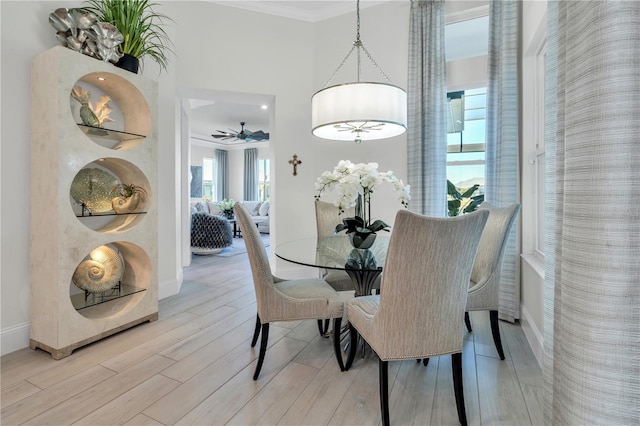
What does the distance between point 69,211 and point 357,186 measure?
6.26 feet

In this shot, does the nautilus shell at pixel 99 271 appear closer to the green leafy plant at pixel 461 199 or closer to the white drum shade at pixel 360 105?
the white drum shade at pixel 360 105

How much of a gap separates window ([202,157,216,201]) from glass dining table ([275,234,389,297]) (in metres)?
8.44

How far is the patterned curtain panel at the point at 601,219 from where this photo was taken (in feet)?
2.31

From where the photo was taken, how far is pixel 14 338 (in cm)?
217

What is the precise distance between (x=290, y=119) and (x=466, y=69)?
2.06 meters

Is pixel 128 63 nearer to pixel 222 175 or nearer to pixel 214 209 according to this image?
pixel 214 209

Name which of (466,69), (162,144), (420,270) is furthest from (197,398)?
(466,69)

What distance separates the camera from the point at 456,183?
11.4 feet

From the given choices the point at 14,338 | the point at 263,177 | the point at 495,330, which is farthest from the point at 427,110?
the point at 263,177

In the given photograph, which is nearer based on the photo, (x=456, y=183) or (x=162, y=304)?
(x=162, y=304)

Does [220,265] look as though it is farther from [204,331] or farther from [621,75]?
[621,75]

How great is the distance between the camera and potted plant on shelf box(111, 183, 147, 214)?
2572 mm

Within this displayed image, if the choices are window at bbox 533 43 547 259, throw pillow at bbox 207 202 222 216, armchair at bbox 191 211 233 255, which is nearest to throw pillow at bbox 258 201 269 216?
throw pillow at bbox 207 202 222 216

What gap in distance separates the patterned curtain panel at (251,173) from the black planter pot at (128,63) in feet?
25.8
